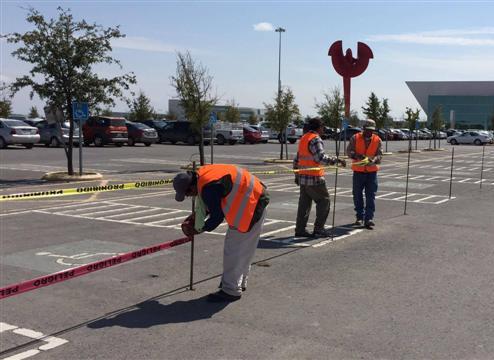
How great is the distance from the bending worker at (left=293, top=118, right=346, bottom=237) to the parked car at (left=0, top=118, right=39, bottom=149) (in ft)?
85.7

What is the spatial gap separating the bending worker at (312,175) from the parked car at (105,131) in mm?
28199

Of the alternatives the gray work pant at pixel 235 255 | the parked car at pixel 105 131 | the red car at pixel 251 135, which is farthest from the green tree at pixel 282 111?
the gray work pant at pixel 235 255

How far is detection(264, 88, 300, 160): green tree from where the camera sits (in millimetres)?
28728

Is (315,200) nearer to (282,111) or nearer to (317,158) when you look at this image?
(317,158)

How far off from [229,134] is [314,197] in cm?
3550

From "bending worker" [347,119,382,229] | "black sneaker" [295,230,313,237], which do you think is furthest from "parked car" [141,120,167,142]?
"black sneaker" [295,230,313,237]

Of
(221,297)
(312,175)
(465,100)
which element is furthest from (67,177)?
(465,100)

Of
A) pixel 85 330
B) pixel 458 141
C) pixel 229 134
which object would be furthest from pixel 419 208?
pixel 458 141

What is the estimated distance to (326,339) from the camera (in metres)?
4.59

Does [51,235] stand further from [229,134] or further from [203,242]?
[229,134]

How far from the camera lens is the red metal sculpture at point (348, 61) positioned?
959cm

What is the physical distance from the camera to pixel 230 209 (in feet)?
17.3

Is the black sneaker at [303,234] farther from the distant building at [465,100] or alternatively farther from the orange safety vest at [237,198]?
the distant building at [465,100]

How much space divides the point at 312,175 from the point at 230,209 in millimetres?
3365
